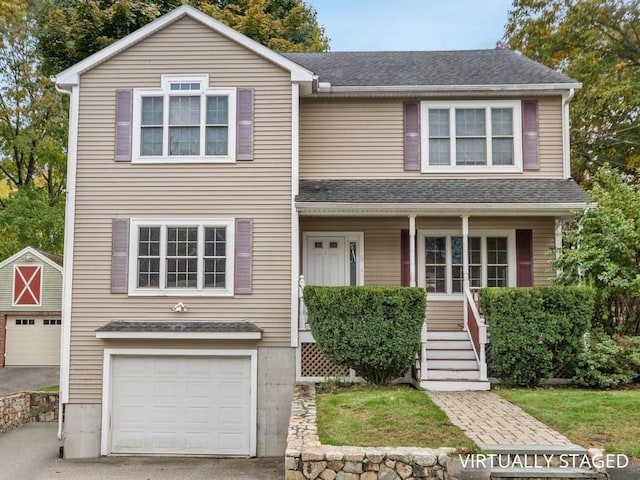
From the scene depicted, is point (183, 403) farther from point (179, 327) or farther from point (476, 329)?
point (476, 329)

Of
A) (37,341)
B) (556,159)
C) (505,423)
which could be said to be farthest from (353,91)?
(37,341)

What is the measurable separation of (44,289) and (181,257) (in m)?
9.33

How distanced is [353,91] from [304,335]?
5.41 m

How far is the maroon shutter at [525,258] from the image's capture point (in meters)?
11.6

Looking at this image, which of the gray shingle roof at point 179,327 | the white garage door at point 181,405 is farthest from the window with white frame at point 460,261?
the white garage door at point 181,405

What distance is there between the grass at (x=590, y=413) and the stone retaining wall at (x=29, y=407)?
37.1 feet

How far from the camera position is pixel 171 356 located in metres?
10.8

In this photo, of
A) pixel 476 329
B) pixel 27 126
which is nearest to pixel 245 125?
pixel 476 329

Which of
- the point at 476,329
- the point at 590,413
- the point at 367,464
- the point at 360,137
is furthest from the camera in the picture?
the point at 360,137

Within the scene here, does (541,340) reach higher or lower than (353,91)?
lower

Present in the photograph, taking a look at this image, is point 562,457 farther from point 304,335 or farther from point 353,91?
point 353,91

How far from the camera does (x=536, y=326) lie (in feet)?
31.0

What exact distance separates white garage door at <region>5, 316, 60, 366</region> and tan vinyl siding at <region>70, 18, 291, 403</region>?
25.9ft

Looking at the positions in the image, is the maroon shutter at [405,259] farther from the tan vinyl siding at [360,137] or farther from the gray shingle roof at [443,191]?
the tan vinyl siding at [360,137]
